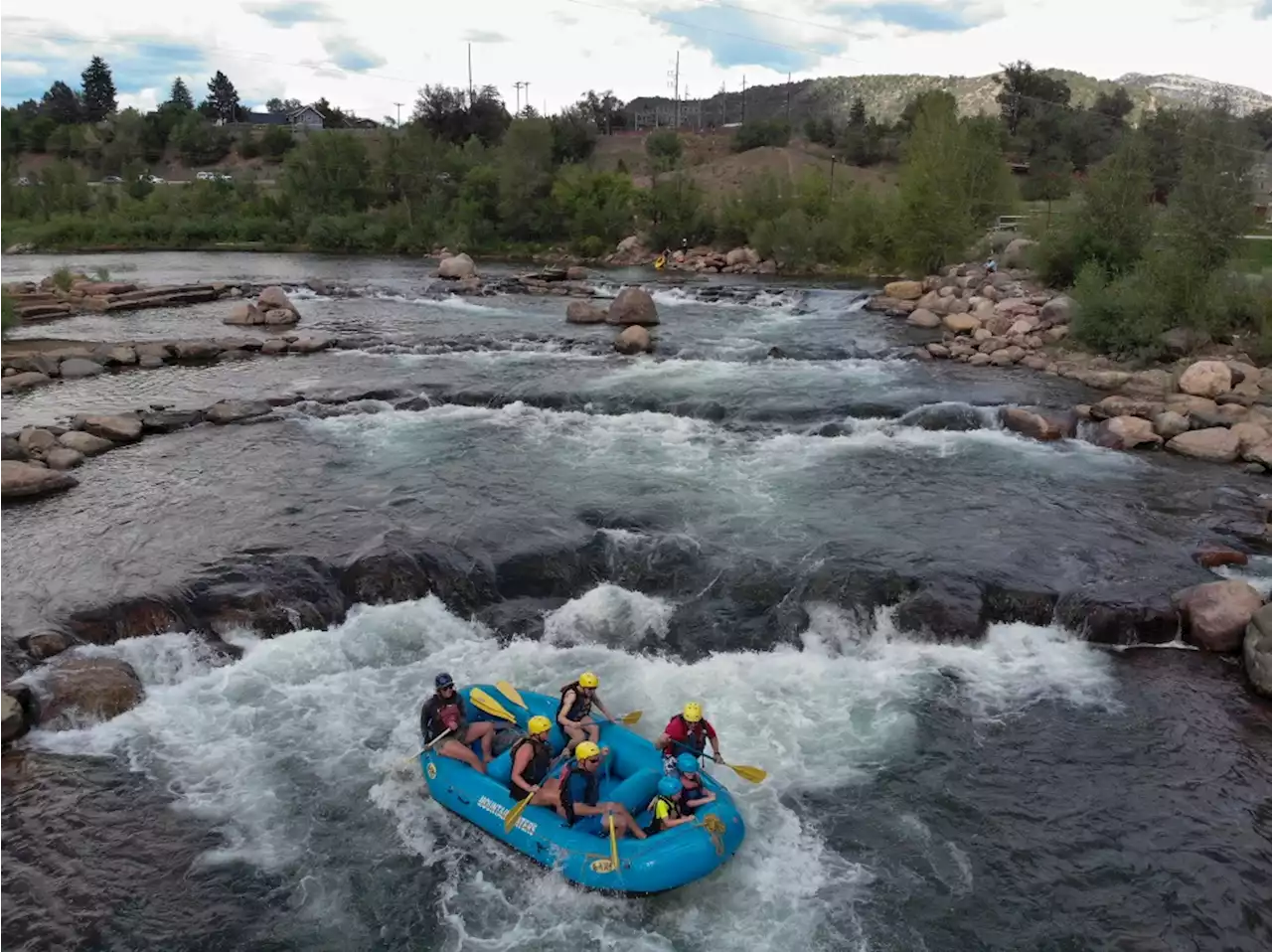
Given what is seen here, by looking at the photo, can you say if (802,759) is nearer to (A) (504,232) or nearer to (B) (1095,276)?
(B) (1095,276)

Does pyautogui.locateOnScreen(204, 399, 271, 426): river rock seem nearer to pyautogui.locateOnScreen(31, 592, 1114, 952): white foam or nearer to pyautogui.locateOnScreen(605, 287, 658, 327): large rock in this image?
pyautogui.locateOnScreen(31, 592, 1114, 952): white foam

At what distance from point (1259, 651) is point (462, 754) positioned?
9.46 m

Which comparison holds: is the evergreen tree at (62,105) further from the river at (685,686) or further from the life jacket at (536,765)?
the life jacket at (536,765)

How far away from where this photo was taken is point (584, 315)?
33375 millimetres

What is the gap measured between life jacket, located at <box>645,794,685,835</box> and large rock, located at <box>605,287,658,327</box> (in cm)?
2514

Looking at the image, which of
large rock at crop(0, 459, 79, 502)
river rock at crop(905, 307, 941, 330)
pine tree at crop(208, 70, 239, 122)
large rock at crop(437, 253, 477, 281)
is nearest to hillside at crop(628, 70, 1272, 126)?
pine tree at crop(208, 70, 239, 122)

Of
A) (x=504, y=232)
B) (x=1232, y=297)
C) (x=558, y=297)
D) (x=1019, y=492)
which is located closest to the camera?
(x=1019, y=492)

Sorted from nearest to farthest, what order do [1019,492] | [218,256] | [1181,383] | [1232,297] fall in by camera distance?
1. [1019,492]
2. [1181,383]
3. [1232,297]
4. [218,256]

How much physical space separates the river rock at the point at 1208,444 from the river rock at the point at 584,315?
63.8 feet

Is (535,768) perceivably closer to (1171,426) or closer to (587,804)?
(587,804)

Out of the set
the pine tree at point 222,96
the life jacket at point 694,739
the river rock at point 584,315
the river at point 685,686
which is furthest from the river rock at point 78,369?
the pine tree at point 222,96

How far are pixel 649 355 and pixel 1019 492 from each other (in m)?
13.2

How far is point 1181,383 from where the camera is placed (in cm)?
2219

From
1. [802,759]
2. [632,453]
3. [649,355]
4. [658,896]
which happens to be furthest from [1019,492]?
[649,355]
